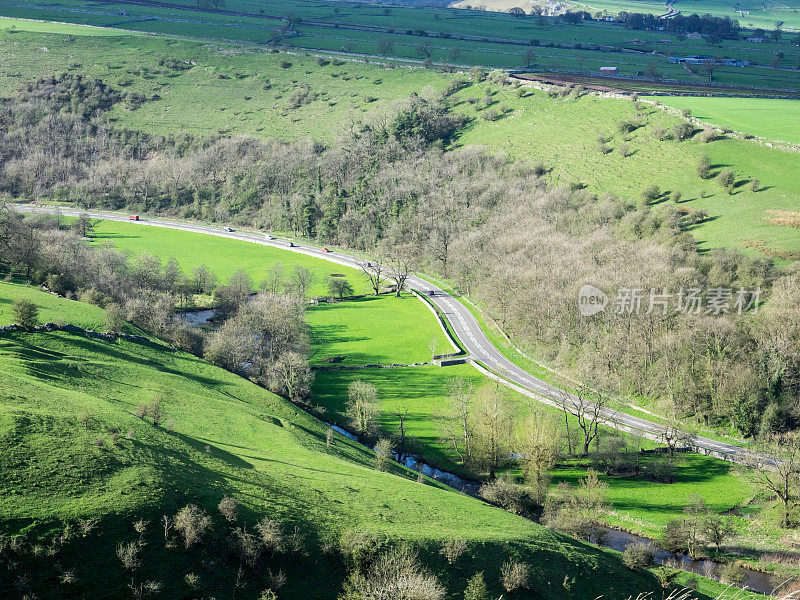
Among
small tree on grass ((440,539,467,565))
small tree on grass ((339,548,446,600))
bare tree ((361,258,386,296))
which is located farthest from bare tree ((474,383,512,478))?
bare tree ((361,258,386,296))

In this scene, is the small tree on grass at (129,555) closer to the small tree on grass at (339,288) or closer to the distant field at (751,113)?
the small tree on grass at (339,288)

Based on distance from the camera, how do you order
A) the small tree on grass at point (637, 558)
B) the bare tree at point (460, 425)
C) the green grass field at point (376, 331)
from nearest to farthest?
the small tree on grass at point (637, 558) → the bare tree at point (460, 425) → the green grass field at point (376, 331)

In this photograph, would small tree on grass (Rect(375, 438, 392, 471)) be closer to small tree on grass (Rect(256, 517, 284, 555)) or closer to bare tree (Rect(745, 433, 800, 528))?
small tree on grass (Rect(256, 517, 284, 555))

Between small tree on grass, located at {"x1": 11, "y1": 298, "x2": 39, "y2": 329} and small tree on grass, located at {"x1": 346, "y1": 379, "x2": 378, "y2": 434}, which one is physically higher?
small tree on grass, located at {"x1": 11, "y1": 298, "x2": 39, "y2": 329}

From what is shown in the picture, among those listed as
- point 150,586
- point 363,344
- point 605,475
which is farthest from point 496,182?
point 150,586

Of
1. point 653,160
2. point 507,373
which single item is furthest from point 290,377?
point 653,160

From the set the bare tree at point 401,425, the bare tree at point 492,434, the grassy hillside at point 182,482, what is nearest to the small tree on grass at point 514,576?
the grassy hillside at point 182,482

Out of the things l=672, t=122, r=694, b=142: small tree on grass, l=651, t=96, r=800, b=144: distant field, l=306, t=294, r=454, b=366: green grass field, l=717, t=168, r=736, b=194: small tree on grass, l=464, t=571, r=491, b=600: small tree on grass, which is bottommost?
l=306, t=294, r=454, b=366: green grass field
